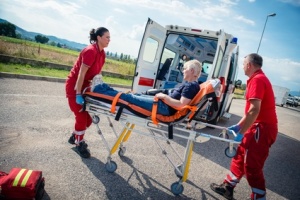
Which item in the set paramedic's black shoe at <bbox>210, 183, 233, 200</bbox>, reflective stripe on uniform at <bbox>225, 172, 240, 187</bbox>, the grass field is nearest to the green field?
the grass field

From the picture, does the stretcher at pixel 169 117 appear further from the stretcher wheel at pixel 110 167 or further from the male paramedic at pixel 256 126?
the male paramedic at pixel 256 126

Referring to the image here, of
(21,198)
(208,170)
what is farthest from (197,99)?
(21,198)

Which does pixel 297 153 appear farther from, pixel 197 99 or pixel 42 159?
pixel 42 159

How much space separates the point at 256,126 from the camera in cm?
285

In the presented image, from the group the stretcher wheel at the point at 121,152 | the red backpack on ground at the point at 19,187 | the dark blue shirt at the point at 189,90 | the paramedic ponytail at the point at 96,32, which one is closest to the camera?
the red backpack on ground at the point at 19,187

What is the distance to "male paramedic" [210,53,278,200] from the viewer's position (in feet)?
8.61

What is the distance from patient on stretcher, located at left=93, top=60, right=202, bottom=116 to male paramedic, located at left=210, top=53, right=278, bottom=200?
688 mm

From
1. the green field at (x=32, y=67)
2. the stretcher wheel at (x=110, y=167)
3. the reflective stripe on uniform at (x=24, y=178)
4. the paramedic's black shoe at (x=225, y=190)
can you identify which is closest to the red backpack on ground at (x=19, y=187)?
the reflective stripe on uniform at (x=24, y=178)

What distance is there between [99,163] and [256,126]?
2.42 m

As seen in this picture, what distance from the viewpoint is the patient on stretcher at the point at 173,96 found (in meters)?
2.76

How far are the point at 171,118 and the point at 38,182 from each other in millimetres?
1733

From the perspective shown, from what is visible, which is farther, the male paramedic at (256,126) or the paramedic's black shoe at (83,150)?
the paramedic's black shoe at (83,150)

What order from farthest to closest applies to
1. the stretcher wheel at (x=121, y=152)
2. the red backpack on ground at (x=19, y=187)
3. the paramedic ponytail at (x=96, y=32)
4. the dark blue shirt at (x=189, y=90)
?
the stretcher wheel at (x=121, y=152) < the paramedic ponytail at (x=96, y=32) < the dark blue shirt at (x=189, y=90) < the red backpack on ground at (x=19, y=187)

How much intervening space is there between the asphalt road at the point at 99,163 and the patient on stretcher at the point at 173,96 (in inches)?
45.2
